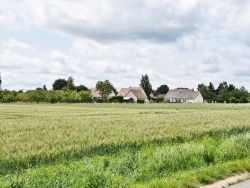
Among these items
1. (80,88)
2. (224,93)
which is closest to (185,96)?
(224,93)

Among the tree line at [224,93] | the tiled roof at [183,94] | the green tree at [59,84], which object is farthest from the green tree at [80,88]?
the tree line at [224,93]

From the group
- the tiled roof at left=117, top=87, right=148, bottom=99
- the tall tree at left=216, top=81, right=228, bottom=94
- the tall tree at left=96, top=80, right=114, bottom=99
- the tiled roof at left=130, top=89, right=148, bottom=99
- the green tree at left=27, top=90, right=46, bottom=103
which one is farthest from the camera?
the tall tree at left=216, top=81, right=228, bottom=94

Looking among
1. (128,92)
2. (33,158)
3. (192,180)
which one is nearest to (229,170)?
(192,180)

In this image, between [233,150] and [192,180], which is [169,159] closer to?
[192,180]

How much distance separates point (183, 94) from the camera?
15350 centimetres

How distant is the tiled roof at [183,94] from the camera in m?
148

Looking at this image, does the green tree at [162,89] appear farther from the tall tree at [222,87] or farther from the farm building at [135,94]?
the farm building at [135,94]

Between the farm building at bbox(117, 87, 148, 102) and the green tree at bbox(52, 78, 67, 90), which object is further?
the green tree at bbox(52, 78, 67, 90)

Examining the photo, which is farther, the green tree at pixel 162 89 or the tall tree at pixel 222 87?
the green tree at pixel 162 89

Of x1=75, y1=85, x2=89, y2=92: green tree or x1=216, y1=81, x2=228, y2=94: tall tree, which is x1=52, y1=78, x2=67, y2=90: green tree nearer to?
x1=75, y1=85, x2=89, y2=92: green tree

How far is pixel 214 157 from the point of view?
12141mm

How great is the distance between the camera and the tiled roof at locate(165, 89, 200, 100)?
148 meters

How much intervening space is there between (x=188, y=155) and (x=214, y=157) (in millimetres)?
1211

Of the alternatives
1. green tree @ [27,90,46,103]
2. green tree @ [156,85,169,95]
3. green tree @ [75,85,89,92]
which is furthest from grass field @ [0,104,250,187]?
green tree @ [156,85,169,95]
